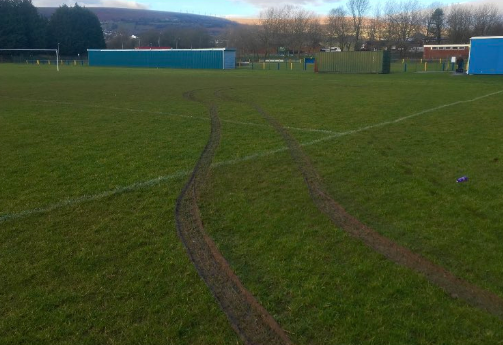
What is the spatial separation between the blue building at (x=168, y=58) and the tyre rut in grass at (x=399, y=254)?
49.0m

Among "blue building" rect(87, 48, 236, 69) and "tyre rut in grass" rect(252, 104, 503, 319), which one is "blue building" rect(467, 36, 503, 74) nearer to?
"blue building" rect(87, 48, 236, 69)

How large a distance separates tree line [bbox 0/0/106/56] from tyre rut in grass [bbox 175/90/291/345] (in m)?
92.6

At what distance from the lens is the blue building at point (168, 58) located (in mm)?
53594

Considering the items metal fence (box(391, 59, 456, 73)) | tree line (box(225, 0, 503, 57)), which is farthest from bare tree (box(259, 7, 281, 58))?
metal fence (box(391, 59, 456, 73))

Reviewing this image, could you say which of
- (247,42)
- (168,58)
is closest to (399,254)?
(168,58)

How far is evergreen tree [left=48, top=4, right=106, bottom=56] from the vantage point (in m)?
91.2

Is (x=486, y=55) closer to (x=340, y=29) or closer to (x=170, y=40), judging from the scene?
(x=340, y=29)

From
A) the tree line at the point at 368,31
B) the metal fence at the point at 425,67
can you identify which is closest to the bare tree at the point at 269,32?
the tree line at the point at 368,31

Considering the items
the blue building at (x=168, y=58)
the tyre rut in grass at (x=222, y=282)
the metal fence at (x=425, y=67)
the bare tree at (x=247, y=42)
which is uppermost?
the bare tree at (x=247, y=42)

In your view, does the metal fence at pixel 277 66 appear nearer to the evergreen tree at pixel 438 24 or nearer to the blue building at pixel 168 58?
the blue building at pixel 168 58

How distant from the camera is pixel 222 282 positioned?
3730 millimetres

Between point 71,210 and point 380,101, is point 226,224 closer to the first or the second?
point 71,210

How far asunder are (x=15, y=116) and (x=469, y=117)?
525 inches

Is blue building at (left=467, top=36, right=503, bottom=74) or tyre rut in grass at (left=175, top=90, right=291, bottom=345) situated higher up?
blue building at (left=467, top=36, right=503, bottom=74)
